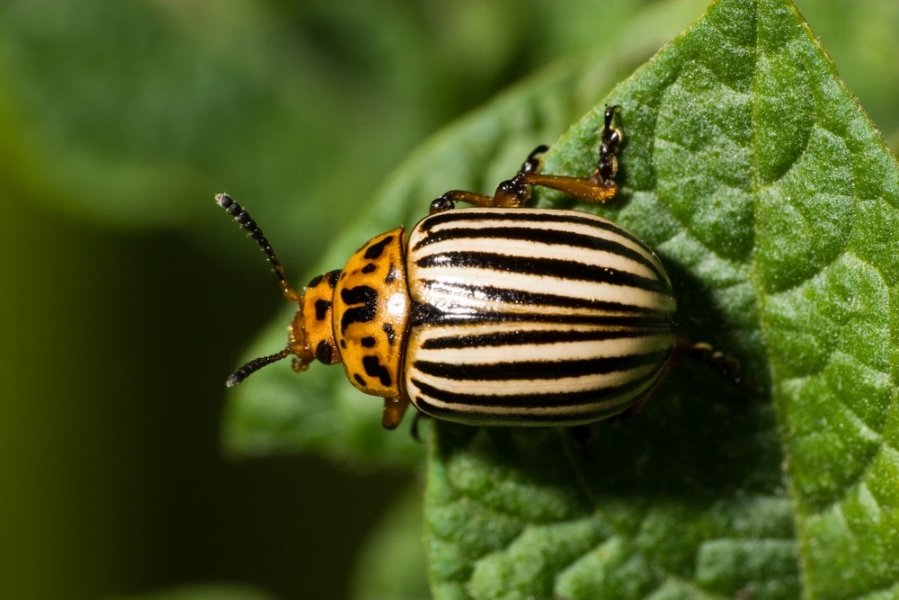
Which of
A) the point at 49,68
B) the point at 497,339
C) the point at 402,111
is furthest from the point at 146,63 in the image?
the point at 497,339

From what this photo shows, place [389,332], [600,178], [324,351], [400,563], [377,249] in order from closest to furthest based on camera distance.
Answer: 1. [600,178]
2. [389,332]
3. [377,249]
4. [324,351]
5. [400,563]

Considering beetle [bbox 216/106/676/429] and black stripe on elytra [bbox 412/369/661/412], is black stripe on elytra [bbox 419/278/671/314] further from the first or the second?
black stripe on elytra [bbox 412/369/661/412]

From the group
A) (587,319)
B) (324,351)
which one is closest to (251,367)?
(324,351)

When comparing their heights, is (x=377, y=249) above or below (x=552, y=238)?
above

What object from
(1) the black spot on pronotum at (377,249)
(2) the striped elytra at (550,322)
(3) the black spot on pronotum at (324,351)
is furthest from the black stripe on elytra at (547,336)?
(3) the black spot on pronotum at (324,351)

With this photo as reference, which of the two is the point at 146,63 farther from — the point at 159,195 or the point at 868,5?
the point at 868,5

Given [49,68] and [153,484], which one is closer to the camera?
[49,68]

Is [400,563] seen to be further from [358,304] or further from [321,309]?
[358,304]

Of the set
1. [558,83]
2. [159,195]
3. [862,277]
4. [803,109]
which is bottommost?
[862,277]
